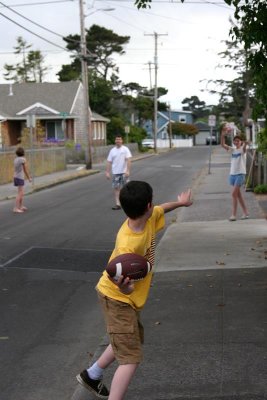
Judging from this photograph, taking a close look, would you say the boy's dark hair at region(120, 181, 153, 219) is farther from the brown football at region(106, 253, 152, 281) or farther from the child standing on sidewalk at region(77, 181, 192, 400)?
the brown football at region(106, 253, 152, 281)

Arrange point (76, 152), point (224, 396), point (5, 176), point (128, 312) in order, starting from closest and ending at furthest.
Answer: point (128, 312) → point (224, 396) → point (5, 176) → point (76, 152)

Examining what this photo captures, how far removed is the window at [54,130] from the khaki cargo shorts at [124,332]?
46.1 meters

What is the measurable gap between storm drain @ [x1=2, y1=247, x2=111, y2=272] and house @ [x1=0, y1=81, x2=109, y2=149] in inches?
1411

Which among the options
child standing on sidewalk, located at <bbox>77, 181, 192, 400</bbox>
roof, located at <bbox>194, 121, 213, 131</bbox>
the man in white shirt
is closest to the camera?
child standing on sidewalk, located at <bbox>77, 181, 192, 400</bbox>

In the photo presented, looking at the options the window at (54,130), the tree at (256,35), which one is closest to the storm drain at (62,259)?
the tree at (256,35)

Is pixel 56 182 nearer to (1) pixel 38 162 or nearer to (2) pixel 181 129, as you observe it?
(1) pixel 38 162

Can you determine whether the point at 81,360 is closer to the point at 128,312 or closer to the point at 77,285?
the point at 128,312

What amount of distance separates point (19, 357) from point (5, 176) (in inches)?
824

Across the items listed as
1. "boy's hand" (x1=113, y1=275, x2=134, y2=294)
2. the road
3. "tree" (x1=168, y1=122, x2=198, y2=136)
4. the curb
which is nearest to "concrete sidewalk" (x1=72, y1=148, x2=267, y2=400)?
the road

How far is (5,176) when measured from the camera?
25547 mm

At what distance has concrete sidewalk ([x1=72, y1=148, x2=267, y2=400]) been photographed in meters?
4.31

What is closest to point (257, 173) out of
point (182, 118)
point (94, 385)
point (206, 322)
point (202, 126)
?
point (206, 322)

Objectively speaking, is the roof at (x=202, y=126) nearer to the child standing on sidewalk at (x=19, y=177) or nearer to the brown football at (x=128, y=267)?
the child standing on sidewalk at (x=19, y=177)

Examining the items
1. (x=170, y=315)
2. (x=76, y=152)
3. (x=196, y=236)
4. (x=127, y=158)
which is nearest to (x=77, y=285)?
(x=170, y=315)
